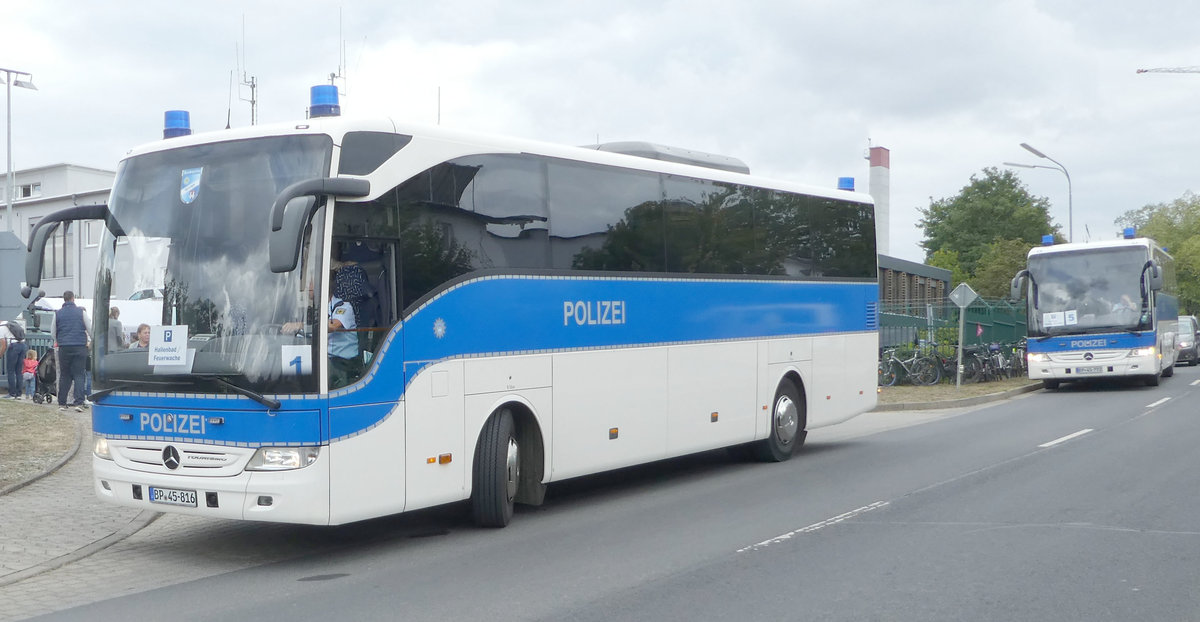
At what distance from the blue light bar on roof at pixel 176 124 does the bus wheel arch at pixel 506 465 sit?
355 centimetres

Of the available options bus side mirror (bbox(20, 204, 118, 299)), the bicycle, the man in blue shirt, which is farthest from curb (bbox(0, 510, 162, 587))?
the bicycle

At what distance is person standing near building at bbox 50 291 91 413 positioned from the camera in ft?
60.1

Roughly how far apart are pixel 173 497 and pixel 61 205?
56642mm

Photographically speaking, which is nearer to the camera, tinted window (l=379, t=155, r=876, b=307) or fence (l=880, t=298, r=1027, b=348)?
tinted window (l=379, t=155, r=876, b=307)

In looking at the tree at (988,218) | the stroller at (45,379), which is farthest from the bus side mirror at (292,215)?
the tree at (988,218)

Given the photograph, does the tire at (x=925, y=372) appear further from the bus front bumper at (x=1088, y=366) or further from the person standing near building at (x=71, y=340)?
the person standing near building at (x=71, y=340)

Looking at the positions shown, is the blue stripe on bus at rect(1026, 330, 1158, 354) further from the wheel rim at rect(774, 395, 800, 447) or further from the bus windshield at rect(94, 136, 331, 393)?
the bus windshield at rect(94, 136, 331, 393)

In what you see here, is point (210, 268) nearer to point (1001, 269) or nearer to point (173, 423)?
point (173, 423)

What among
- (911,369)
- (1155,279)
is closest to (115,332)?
(911,369)

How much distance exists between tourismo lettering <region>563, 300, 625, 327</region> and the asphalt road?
1.78m

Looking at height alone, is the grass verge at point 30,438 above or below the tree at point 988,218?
below

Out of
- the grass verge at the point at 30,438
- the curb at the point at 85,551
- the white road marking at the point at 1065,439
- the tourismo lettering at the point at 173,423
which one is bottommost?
the curb at the point at 85,551

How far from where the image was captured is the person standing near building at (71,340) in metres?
18.3

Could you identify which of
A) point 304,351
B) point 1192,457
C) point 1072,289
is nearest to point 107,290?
point 304,351
